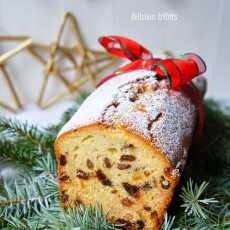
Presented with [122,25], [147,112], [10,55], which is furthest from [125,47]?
[10,55]

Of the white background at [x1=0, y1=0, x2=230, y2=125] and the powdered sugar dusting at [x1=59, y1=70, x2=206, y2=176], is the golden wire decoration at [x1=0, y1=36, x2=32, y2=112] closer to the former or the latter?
the white background at [x1=0, y1=0, x2=230, y2=125]

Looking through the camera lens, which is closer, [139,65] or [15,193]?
[15,193]

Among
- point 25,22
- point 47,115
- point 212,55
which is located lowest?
point 47,115

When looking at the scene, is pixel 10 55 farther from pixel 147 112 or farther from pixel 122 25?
pixel 147 112

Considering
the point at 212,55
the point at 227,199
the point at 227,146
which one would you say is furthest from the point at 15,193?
the point at 212,55

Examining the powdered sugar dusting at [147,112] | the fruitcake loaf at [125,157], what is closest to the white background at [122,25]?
the powdered sugar dusting at [147,112]

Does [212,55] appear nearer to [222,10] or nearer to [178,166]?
[222,10]
